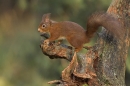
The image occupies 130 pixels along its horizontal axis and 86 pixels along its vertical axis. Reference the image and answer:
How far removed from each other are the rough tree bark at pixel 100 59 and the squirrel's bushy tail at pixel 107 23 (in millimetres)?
87

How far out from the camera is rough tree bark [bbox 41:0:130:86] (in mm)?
3512

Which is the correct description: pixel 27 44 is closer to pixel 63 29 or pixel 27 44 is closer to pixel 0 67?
pixel 0 67

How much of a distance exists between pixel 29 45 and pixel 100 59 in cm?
373

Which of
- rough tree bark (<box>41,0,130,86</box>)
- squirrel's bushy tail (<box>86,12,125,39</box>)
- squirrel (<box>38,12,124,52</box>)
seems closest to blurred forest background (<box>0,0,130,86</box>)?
squirrel (<box>38,12,124,52</box>)

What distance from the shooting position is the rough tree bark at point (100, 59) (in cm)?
351

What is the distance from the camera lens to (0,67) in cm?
759

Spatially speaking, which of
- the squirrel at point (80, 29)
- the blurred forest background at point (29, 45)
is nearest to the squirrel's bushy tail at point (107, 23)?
the squirrel at point (80, 29)

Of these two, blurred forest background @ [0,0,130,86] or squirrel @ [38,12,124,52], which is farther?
blurred forest background @ [0,0,130,86]

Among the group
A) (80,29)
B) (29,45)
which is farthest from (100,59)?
(29,45)

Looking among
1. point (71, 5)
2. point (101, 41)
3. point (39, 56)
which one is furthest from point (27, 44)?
→ point (101, 41)

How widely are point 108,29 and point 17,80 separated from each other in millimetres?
4155

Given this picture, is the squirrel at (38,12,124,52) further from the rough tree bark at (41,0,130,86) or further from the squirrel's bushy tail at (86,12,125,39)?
the rough tree bark at (41,0,130,86)

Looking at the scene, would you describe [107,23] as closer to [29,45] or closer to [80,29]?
[80,29]

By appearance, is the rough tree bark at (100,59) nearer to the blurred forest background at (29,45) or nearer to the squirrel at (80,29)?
the squirrel at (80,29)
